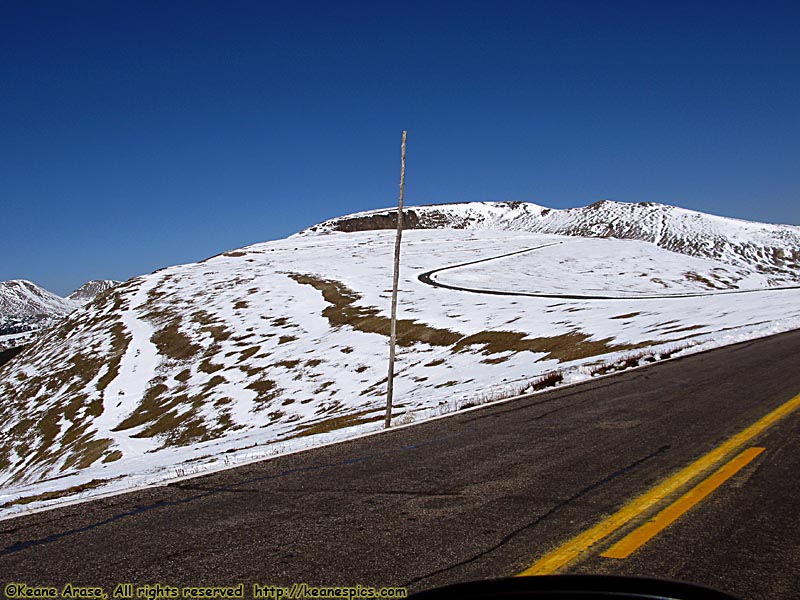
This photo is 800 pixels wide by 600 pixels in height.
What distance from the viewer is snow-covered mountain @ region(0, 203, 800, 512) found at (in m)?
20.9

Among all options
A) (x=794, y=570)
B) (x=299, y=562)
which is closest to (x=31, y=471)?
(x=299, y=562)

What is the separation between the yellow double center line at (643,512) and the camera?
406 cm

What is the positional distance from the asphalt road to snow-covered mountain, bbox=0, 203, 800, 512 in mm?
2511

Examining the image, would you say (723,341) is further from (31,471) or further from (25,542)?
(31,471)

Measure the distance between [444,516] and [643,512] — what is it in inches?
66.4

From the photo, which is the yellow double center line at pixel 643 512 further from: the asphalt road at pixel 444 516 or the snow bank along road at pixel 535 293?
the snow bank along road at pixel 535 293

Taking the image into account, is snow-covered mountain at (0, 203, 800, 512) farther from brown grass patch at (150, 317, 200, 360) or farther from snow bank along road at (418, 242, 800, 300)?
snow bank along road at (418, 242, 800, 300)

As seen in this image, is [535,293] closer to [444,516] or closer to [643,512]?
[643,512]

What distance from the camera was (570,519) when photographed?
15.8ft

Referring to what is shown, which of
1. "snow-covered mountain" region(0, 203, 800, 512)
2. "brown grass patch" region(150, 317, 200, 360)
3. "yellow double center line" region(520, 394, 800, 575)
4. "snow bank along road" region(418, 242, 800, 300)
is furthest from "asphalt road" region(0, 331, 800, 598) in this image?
"brown grass patch" region(150, 317, 200, 360)

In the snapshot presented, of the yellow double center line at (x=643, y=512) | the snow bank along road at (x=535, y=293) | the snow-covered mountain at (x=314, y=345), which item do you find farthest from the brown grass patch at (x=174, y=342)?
the yellow double center line at (x=643, y=512)

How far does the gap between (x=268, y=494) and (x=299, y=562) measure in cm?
219

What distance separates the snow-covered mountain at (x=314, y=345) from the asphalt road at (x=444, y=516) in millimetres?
2511

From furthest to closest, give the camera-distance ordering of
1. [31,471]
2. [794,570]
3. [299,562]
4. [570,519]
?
[31,471] → [570,519] → [299,562] → [794,570]
